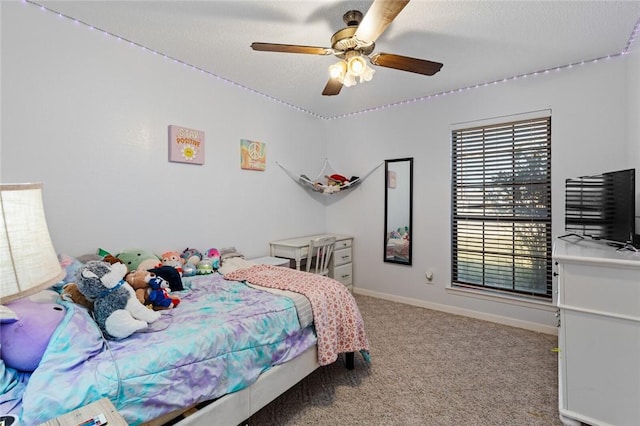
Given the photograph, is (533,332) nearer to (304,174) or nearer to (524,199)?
(524,199)

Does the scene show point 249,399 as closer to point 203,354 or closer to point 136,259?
point 203,354

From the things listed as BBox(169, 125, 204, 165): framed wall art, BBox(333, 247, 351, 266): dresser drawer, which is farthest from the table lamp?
BBox(333, 247, 351, 266): dresser drawer

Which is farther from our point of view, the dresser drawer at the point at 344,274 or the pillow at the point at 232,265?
the dresser drawer at the point at 344,274

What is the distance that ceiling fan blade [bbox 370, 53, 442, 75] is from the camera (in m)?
1.96

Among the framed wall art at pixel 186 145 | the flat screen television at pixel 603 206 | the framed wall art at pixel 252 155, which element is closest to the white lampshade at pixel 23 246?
the framed wall art at pixel 186 145

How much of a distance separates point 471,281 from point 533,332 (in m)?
0.70

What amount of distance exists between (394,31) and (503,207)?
81.7 inches

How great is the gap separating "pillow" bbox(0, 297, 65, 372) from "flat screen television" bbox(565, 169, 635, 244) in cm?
298

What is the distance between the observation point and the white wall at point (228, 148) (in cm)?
199

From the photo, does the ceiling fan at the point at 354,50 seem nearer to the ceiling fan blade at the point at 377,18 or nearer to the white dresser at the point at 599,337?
the ceiling fan blade at the point at 377,18

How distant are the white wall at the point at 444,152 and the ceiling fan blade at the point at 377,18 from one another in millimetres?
1980

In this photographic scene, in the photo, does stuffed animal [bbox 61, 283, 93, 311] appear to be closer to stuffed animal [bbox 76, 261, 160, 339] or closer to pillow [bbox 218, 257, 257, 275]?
stuffed animal [bbox 76, 261, 160, 339]

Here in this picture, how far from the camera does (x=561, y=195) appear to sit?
9.13 feet

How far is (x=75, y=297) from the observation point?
1.46 meters
